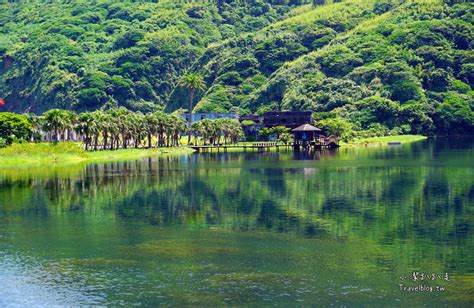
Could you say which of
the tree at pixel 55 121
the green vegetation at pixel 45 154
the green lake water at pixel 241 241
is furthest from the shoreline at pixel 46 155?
the green lake water at pixel 241 241

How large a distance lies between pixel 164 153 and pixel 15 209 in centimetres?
11182

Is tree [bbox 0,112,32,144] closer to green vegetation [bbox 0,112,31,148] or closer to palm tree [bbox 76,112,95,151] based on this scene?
green vegetation [bbox 0,112,31,148]

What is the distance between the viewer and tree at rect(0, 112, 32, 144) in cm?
16562

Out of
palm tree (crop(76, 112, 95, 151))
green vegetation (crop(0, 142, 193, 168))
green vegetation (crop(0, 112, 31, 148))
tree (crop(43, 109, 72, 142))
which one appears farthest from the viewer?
palm tree (crop(76, 112, 95, 151))

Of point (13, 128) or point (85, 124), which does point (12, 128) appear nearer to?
point (13, 128)

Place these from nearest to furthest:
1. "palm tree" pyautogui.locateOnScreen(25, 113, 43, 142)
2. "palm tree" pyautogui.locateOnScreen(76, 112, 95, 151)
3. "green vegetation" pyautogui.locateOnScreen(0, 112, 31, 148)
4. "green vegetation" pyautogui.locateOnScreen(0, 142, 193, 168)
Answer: "green vegetation" pyautogui.locateOnScreen(0, 142, 193, 168) → "green vegetation" pyautogui.locateOnScreen(0, 112, 31, 148) → "palm tree" pyautogui.locateOnScreen(76, 112, 95, 151) → "palm tree" pyautogui.locateOnScreen(25, 113, 43, 142)

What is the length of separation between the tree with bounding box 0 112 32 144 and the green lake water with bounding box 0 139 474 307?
181 ft

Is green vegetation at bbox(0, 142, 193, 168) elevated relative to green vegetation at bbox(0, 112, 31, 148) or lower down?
lower down

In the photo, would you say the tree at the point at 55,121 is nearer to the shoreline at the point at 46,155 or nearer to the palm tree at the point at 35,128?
the shoreline at the point at 46,155

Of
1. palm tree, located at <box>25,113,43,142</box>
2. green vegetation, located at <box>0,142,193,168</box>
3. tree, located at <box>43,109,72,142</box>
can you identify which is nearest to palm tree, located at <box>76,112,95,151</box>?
tree, located at <box>43,109,72,142</box>

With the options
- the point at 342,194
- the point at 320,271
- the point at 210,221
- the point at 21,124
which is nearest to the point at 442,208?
the point at 342,194

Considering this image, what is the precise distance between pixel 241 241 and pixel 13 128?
387 ft

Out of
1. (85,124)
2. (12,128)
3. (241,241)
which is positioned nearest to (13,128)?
(12,128)

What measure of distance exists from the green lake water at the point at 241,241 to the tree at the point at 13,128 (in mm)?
55294
